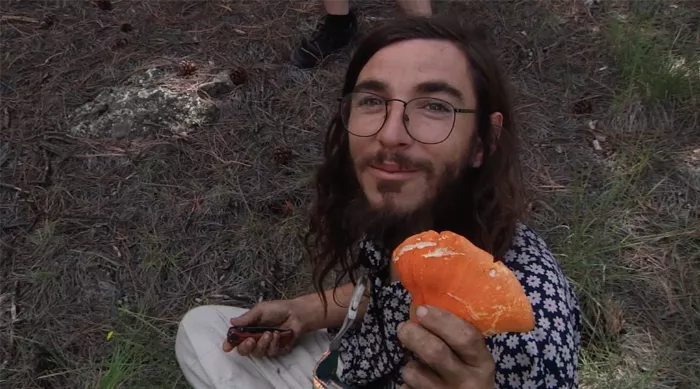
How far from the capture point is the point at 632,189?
2.45 meters

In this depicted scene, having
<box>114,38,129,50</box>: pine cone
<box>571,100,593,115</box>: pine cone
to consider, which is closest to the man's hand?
<box>571,100,593,115</box>: pine cone

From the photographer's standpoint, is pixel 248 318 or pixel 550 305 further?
pixel 248 318

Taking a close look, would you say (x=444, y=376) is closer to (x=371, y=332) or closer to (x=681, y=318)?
(x=371, y=332)

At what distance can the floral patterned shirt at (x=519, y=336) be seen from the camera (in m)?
1.20

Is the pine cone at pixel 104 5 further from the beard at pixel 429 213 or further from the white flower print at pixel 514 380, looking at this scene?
the white flower print at pixel 514 380

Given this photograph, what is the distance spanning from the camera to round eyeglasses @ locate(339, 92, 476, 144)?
1.36 m

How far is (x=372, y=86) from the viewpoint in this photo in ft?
4.73

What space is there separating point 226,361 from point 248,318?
15 cm

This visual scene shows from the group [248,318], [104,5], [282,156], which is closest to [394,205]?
[248,318]

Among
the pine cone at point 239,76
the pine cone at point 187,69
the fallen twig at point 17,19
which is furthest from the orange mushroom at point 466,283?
the fallen twig at point 17,19

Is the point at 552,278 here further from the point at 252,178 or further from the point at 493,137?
the point at 252,178

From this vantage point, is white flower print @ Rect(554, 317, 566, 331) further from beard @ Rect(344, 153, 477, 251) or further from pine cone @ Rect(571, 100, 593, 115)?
pine cone @ Rect(571, 100, 593, 115)

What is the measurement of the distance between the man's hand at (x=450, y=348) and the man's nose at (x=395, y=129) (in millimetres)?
457

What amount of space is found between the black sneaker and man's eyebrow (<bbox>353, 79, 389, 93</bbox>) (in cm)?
167
